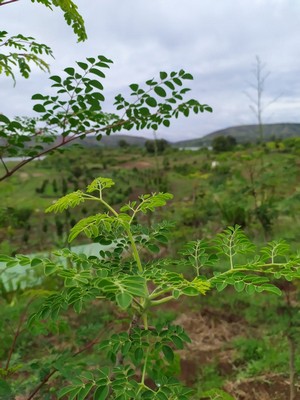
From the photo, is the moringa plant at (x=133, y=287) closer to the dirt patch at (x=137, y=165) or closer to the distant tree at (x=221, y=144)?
the dirt patch at (x=137, y=165)

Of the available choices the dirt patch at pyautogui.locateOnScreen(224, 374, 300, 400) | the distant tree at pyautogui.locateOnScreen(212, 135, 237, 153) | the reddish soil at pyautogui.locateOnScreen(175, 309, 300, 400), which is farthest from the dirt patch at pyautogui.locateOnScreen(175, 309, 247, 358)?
the distant tree at pyautogui.locateOnScreen(212, 135, 237, 153)

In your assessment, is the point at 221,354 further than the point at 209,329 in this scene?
No

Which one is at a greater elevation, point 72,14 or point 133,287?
point 72,14

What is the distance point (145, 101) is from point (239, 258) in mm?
2323

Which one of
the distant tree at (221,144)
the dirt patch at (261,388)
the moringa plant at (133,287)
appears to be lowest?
the dirt patch at (261,388)

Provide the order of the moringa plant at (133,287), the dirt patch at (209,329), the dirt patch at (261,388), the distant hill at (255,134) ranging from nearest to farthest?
the moringa plant at (133,287) → the dirt patch at (261,388) → the dirt patch at (209,329) → the distant hill at (255,134)

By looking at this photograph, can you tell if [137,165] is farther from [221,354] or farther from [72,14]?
[72,14]

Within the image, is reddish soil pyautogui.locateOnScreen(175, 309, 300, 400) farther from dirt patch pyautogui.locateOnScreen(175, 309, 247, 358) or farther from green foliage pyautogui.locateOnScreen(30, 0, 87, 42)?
green foliage pyautogui.locateOnScreen(30, 0, 87, 42)

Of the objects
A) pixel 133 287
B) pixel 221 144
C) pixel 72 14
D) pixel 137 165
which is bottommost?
pixel 137 165

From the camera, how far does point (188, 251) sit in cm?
112

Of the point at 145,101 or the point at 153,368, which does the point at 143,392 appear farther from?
the point at 145,101

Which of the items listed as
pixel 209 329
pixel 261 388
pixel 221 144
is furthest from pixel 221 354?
pixel 221 144

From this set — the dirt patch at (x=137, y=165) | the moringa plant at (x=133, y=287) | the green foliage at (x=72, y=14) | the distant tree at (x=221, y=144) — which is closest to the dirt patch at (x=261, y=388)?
the moringa plant at (x=133, y=287)

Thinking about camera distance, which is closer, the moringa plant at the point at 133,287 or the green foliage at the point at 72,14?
the moringa plant at the point at 133,287
